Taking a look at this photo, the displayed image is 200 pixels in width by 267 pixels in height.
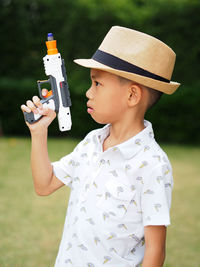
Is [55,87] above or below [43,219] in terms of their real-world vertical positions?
above

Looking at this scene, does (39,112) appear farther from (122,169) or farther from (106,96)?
(122,169)

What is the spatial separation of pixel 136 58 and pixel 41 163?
2.22 ft

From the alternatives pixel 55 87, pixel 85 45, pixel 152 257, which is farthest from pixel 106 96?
pixel 85 45

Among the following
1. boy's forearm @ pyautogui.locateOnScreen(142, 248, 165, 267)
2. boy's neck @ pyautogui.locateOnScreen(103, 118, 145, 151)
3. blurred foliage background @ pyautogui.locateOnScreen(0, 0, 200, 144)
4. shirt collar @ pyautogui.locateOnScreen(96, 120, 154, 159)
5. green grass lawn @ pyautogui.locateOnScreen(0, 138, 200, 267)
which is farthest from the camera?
blurred foliage background @ pyautogui.locateOnScreen(0, 0, 200, 144)

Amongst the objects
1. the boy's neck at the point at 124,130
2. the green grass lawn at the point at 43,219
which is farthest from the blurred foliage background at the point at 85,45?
the boy's neck at the point at 124,130

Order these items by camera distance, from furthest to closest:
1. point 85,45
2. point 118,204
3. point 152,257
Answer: point 85,45, point 118,204, point 152,257

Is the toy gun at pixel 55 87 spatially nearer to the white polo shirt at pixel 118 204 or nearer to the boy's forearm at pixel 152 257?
the white polo shirt at pixel 118 204

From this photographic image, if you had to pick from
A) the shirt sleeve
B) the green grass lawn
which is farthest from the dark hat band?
the green grass lawn

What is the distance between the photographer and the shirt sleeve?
1826 mm

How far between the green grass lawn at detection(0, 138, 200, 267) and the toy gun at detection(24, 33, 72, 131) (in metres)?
2.47

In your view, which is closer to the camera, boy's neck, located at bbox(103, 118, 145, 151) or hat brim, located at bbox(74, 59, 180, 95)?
hat brim, located at bbox(74, 59, 180, 95)

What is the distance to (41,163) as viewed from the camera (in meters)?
2.10

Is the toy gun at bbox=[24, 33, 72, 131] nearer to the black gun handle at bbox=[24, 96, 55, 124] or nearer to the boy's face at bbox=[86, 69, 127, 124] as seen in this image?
the black gun handle at bbox=[24, 96, 55, 124]

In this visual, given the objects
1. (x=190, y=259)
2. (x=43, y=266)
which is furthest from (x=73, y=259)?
(x=190, y=259)
